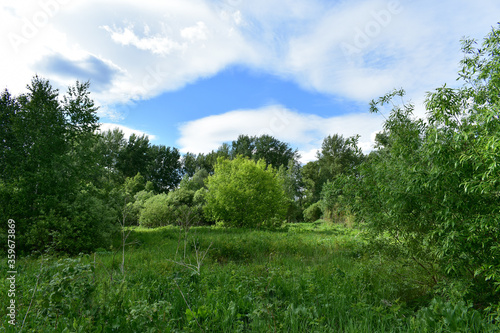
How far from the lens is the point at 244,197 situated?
1916 centimetres

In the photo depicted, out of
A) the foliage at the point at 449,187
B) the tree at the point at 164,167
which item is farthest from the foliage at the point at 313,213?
the foliage at the point at 449,187

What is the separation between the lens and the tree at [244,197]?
19.1 meters

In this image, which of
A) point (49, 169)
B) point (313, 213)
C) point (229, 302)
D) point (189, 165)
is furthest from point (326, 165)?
point (229, 302)

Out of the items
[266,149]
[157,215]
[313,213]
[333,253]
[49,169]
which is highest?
[266,149]

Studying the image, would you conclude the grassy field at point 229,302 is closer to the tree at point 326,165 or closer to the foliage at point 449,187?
the foliage at point 449,187

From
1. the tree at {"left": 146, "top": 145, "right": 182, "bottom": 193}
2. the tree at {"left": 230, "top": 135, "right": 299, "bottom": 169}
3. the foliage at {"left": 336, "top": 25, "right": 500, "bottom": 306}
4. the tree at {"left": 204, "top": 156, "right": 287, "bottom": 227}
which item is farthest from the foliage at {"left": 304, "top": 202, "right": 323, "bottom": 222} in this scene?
the foliage at {"left": 336, "top": 25, "right": 500, "bottom": 306}

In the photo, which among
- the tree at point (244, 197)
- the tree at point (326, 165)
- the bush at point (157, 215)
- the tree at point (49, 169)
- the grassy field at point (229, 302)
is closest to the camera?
the grassy field at point (229, 302)

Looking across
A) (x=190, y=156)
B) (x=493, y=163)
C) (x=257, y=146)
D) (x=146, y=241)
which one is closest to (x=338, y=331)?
(x=493, y=163)

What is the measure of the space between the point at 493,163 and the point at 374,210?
7.89 feet

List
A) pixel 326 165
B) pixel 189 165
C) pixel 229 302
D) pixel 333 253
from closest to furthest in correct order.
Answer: pixel 229 302
pixel 333 253
pixel 326 165
pixel 189 165

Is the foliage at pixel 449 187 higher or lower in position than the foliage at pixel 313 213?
higher

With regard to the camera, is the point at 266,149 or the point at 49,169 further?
the point at 266,149

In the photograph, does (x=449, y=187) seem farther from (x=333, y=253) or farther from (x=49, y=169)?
(x=49, y=169)

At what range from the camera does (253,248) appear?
10328mm
